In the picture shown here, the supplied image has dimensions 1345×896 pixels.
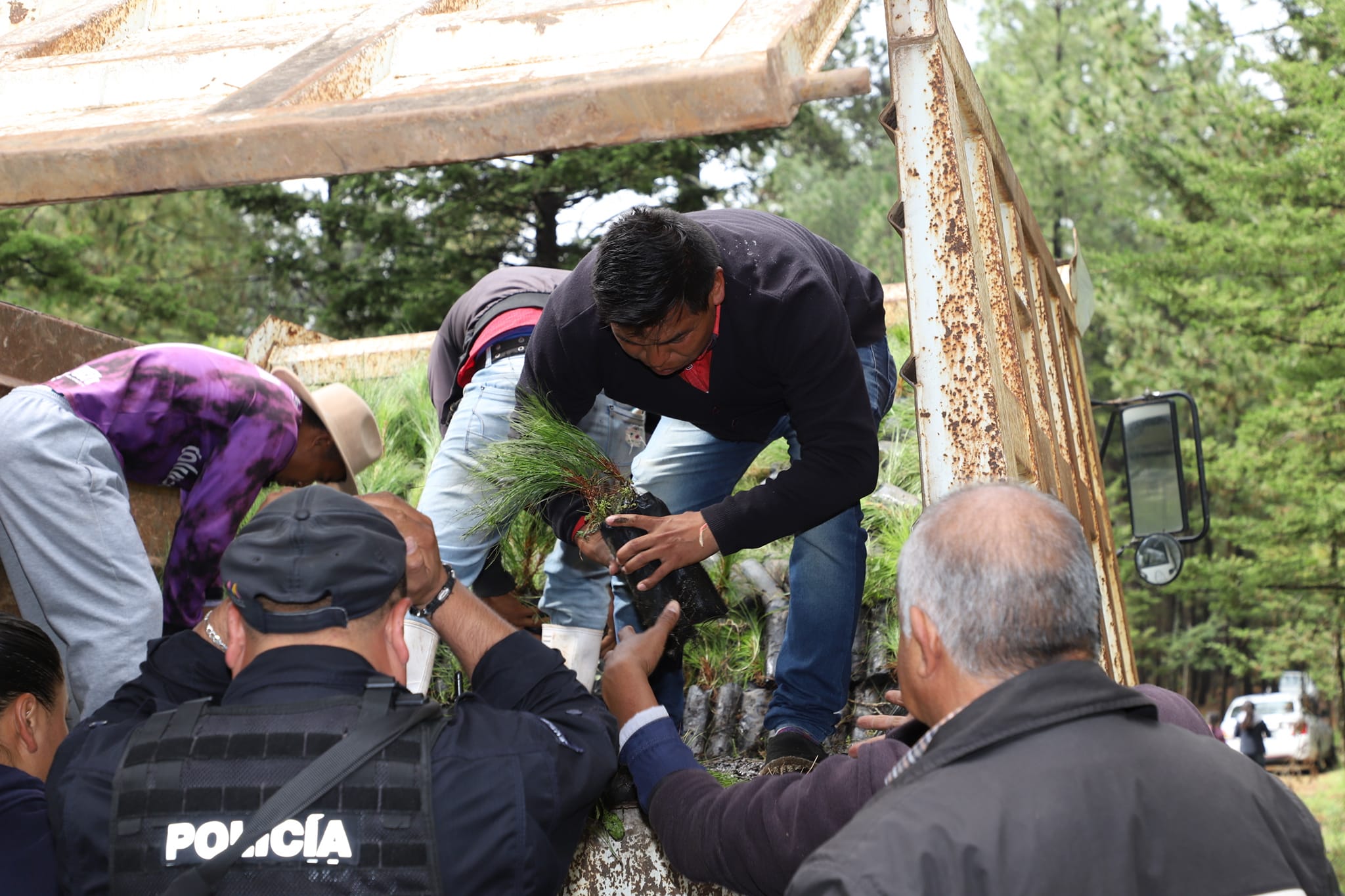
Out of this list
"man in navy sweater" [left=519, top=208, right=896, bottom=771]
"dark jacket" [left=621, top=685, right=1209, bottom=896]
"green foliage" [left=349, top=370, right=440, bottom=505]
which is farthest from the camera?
"green foliage" [left=349, top=370, right=440, bottom=505]

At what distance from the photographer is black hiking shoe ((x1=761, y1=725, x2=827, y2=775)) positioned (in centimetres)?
321

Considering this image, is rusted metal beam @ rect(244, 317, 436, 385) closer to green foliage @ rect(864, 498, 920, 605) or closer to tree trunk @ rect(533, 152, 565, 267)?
green foliage @ rect(864, 498, 920, 605)

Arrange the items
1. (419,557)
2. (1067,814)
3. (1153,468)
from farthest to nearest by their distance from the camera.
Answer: (1153,468) < (419,557) < (1067,814)

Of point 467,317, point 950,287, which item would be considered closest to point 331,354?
point 467,317

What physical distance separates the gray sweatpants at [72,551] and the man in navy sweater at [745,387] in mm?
1124

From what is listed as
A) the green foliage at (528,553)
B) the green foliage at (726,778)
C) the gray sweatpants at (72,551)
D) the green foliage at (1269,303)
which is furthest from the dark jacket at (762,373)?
the green foliage at (1269,303)

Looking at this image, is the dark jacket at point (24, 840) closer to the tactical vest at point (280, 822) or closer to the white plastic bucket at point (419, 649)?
the tactical vest at point (280, 822)

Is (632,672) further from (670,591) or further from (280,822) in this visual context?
(280,822)

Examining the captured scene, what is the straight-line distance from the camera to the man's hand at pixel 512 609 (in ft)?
14.6

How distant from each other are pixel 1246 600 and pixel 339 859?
17.8 m

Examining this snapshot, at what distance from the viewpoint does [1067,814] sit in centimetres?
154

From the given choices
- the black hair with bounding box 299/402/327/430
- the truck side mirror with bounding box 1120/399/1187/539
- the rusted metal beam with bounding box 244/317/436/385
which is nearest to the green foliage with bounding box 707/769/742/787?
the black hair with bounding box 299/402/327/430

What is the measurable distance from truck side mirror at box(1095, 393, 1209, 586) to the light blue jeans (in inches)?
93.3

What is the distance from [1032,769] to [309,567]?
115 centimetres
